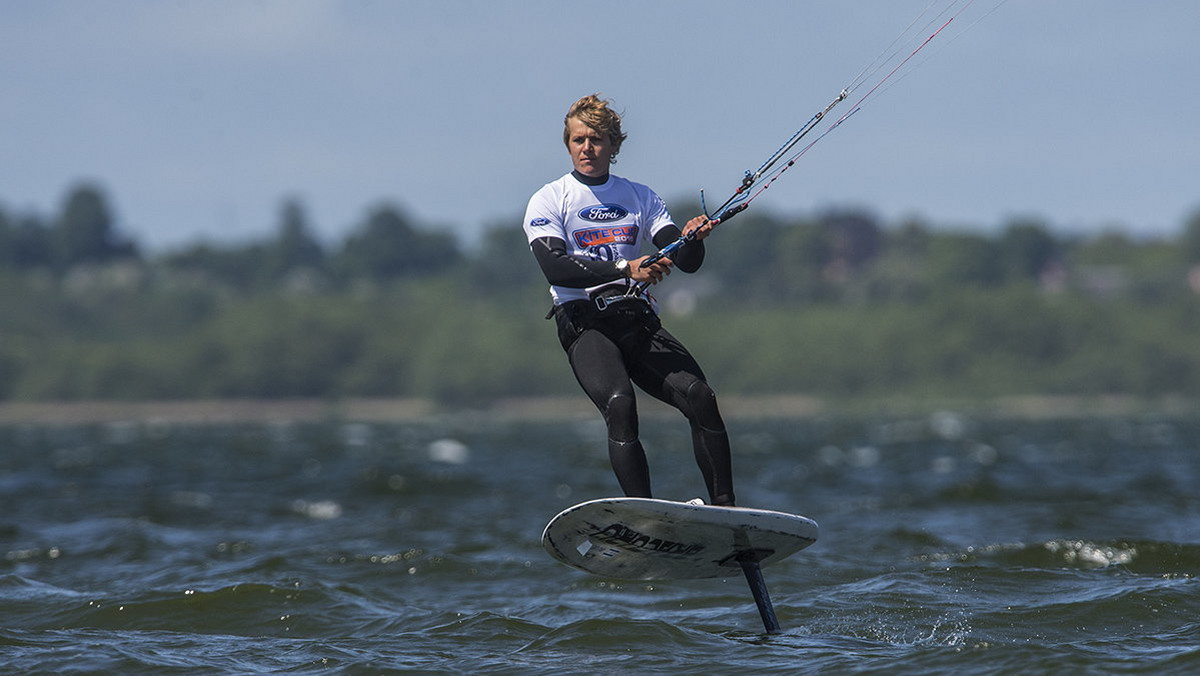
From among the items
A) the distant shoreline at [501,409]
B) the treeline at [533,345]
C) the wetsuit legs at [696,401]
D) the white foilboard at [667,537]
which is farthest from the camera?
the treeline at [533,345]

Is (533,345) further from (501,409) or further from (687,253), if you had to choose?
(687,253)

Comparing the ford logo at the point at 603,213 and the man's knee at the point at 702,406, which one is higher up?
the ford logo at the point at 603,213

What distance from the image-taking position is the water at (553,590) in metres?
9.12

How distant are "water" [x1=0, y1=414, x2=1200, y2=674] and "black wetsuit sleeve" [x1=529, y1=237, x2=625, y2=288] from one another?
2126 mm

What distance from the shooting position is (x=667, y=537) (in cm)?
914

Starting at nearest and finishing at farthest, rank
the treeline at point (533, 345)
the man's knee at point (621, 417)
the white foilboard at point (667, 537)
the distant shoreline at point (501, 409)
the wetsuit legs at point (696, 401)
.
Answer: the white foilboard at point (667, 537)
the man's knee at point (621, 417)
the wetsuit legs at point (696, 401)
the distant shoreline at point (501, 409)
the treeline at point (533, 345)

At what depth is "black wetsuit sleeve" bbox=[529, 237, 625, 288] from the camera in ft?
29.2

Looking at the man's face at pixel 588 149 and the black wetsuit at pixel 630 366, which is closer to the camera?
the black wetsuit at pixel 630 366

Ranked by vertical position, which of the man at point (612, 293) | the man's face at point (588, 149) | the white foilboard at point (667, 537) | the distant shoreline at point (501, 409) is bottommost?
the distant shoreline at point (501, 409)

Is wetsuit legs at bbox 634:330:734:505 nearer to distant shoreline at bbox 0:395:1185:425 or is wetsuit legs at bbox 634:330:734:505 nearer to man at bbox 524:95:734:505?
man at bbox 524:95:734:505

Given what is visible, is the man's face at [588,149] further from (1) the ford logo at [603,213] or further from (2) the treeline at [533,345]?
(2) the treeline at [533,345]

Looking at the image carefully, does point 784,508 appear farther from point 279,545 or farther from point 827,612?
point 827,612

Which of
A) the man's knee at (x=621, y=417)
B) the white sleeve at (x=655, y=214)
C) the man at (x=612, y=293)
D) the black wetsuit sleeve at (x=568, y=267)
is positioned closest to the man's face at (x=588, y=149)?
the man at (x=612, y=293)

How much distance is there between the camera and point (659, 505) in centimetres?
876
